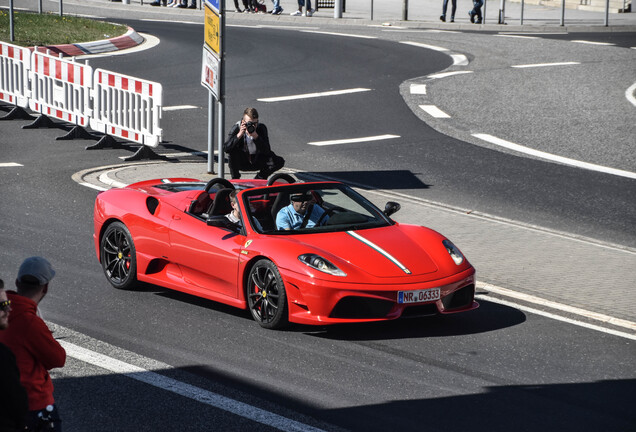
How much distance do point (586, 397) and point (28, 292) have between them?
413cm

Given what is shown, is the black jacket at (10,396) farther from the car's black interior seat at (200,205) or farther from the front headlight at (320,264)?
the car's black interior seat at (200,205)

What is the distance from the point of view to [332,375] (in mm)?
8008

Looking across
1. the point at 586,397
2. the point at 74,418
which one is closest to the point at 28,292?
the point at 74,418

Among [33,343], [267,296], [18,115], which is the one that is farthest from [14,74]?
[33,343]

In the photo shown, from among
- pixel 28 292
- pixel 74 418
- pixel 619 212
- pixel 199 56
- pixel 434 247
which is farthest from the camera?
pixel 199 56

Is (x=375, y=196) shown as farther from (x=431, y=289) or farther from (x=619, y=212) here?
(x=431, y=289)

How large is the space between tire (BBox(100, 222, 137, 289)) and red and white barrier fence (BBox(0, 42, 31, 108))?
1024 centimetres

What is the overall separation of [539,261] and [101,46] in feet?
68.1

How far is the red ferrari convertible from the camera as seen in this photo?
8.93 meters

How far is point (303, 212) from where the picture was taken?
9930 mm

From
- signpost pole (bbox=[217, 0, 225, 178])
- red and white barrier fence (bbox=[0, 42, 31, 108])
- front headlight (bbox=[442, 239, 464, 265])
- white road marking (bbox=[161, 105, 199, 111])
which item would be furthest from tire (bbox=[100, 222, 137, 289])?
white road marking (bbox=[161, 105, 199, 111])

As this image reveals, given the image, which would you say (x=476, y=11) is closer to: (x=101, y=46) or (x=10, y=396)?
(x=101, y=46)

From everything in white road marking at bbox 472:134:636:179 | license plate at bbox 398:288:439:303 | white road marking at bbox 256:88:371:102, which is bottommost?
white road marking at bbox 472:134:636:179

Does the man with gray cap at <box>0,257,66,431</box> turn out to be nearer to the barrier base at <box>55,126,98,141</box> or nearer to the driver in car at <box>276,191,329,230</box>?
the driver in car at <box>276,191,329,230</box>
